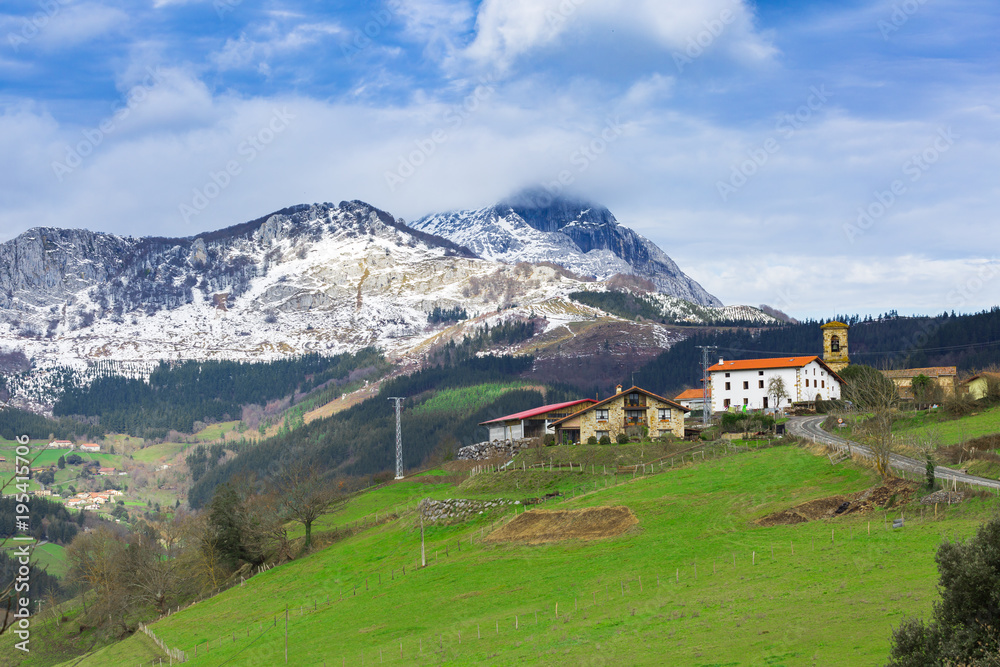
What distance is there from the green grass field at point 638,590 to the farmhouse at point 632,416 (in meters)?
25.1

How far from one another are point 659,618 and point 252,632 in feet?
115

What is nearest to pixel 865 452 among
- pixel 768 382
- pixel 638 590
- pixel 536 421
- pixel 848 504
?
pixel 848 504

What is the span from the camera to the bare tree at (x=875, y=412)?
53.4 m

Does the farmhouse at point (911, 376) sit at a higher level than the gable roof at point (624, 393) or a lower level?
higher

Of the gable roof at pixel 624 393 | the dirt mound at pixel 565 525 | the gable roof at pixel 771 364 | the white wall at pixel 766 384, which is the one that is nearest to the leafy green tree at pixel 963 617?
the dirt mound at pixel 565 525

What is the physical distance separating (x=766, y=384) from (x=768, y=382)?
0.41m

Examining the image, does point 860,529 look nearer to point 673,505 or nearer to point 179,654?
point 673,505

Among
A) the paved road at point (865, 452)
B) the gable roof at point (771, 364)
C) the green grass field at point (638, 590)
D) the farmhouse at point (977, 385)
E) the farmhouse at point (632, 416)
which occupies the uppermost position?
the gable roof at point (771, 364)

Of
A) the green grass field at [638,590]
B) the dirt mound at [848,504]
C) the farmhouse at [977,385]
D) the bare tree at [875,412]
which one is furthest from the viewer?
the farmhouse at [977,385]

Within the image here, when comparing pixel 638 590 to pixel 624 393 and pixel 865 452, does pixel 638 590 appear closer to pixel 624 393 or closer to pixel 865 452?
pixel 865 452

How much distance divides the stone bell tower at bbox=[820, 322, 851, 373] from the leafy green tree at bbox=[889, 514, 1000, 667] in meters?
120

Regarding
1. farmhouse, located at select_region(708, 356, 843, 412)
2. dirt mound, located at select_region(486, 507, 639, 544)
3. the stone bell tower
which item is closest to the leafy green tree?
dirt mound, located at select_region(486, 507, 639, 544)

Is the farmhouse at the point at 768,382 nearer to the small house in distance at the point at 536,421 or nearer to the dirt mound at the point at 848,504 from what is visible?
the small house in distance at the point at 536,421

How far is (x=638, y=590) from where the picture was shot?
4397cm
